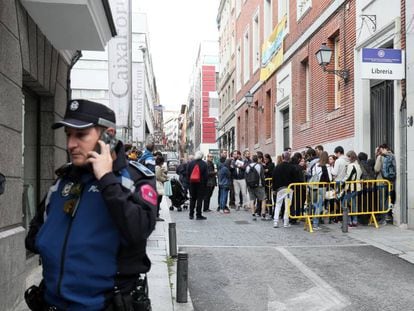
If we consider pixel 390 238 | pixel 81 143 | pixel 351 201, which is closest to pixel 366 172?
pixel 351 201

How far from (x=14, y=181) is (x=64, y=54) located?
3338 millimetres

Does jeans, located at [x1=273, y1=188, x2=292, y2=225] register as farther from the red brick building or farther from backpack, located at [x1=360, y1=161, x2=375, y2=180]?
the red brick building

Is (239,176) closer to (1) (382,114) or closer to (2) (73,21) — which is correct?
(1) (382,114)

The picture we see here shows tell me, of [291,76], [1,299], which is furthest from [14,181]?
[291,76]

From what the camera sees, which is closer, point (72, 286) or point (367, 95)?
point (72, 286)

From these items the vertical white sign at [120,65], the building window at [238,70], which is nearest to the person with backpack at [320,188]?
the vertical white sign at [120,65]

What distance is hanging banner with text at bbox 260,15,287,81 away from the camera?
22031mm

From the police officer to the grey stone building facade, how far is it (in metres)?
2.74

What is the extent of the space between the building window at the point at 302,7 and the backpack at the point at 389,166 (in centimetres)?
824

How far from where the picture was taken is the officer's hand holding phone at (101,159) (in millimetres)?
2213

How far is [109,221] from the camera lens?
2256 millimetres

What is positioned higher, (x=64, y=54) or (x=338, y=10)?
(x=338, y=10)

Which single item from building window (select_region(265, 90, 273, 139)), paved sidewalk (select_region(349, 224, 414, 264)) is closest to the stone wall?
paved sidewalk (select_region(349, 224, 414, 264))

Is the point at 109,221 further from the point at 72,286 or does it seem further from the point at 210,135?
the point at 210,135
